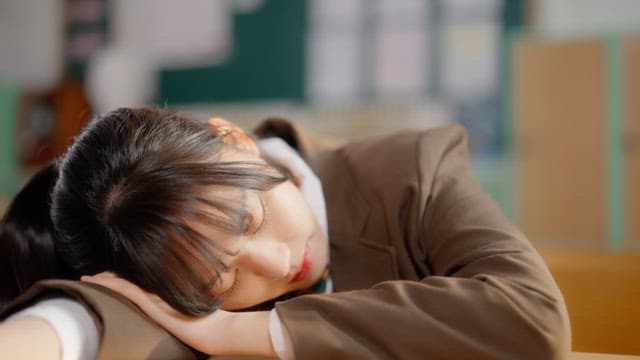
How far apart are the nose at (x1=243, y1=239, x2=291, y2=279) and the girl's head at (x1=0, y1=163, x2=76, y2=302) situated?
20cm

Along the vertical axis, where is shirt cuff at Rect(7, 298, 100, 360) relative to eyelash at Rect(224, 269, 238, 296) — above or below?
above

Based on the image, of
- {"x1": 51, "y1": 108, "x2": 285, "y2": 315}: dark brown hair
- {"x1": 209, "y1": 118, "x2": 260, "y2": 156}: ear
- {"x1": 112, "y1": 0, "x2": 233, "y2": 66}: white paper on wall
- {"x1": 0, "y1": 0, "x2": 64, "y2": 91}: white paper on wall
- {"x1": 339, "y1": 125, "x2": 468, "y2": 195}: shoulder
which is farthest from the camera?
{"x1": 0, "y1": 0, "x2": 64, "y2": 91}: white paper on wall

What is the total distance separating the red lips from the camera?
0.71 m

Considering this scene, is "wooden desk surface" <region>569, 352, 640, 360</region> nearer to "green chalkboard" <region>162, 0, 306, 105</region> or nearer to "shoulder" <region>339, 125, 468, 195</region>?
"shoulder" <region>339, 125, 468, 195</region>

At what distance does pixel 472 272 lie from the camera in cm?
61

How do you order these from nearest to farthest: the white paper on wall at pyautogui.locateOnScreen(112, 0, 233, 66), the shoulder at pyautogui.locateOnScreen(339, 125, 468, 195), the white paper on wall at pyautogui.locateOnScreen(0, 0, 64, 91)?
the shoulder at pyautogui.locateOnScreen(339, 125, 468, 195) → the white paper on wall at pyautogui.locateOnScreen(112, 0, 233, 66) → the white paper on wall at pyautogui.locateOnScreen(0, 0, 64, 91)

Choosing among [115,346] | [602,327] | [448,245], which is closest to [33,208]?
[115,346]

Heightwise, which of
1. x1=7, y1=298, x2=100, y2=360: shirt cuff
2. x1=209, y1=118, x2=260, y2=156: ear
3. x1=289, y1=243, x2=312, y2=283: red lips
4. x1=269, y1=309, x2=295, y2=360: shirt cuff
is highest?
x1=209, y1=118, x2=260, y2=156: ear

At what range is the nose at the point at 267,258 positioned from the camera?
0.63m

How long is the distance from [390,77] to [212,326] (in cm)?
283

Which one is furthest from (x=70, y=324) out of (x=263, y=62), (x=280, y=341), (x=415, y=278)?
(x=263, y=62)

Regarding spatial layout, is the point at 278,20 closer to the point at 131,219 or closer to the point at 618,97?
the point at 618,97

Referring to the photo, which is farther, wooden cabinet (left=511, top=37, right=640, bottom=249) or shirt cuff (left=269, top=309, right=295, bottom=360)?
wooden cabinet (left=511, top=37, right=640, bottom=249)

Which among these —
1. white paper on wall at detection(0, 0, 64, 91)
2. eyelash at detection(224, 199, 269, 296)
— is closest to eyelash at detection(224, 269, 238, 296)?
eyelash at detection(224, 199, 269, 296)
